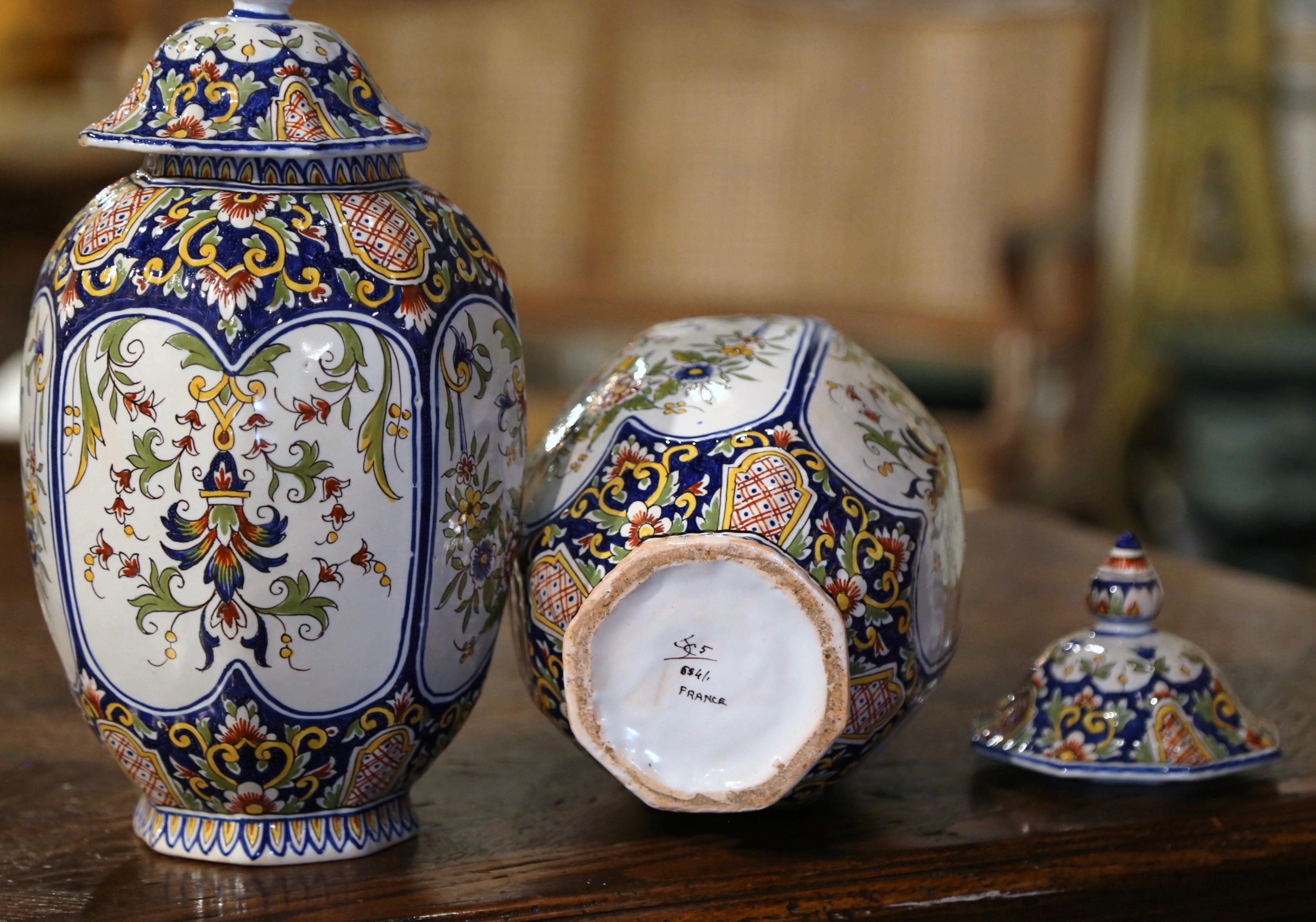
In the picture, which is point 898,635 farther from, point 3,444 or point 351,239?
point 3,444

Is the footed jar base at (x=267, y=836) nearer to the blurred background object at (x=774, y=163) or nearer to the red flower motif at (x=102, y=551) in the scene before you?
the red flower motif at (x=102, y=551)

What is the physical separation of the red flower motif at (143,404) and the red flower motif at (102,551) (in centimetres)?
4

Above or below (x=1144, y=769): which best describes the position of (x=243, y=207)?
above

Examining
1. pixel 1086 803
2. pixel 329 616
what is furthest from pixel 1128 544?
pixel 329 616

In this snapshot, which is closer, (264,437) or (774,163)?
(264,437)

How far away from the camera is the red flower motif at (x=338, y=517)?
0.52 metres

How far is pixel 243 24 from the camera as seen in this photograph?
546mm

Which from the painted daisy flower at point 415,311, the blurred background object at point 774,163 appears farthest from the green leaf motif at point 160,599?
the blurred background object at point 774,163

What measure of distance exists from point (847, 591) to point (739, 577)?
0.04 metres

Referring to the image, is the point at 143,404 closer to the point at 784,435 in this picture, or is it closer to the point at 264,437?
the point at 264,437

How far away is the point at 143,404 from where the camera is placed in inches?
20.1

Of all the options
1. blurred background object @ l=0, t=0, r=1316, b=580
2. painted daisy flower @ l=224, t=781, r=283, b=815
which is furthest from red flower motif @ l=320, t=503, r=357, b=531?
blurred background object @ l=0, t=0, r=1316, b=580

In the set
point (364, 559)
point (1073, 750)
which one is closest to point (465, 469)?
point (364, 559)

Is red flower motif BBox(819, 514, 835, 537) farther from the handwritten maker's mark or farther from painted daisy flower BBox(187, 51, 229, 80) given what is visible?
painted daisy flower BBox(187, 51, 229, 80)
